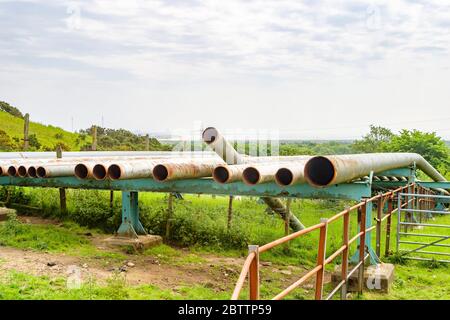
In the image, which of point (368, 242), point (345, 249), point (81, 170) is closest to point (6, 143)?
point (81, 170)

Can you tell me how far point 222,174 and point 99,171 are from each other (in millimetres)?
2133

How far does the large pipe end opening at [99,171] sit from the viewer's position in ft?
26.4

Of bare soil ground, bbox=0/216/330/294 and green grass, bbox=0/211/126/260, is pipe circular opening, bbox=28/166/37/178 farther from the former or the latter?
bare soil ground, bbox=0/216/330/294

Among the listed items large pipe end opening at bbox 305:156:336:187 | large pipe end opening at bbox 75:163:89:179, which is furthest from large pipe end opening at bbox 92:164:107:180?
large pipe end opening at bbox 305:156:336:187

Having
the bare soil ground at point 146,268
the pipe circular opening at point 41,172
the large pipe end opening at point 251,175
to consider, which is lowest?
the bare soil ground at point 146,268

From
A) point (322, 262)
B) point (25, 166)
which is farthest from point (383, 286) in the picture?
point (25, 166)

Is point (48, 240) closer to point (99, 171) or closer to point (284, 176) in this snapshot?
point (99, 171)

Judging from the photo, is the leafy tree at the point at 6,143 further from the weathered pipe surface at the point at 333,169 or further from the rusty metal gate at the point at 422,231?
the weathered pipe surface at the point at 333,169

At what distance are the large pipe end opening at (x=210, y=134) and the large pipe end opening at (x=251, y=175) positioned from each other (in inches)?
31.9

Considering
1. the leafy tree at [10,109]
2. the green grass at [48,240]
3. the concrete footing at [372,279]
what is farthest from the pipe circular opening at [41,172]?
the leafy tree at [10,109]

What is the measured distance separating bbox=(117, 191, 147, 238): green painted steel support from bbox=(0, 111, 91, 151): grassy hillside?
21.7m

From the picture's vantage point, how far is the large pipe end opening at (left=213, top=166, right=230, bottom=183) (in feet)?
23.4

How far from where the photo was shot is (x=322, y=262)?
445cm
